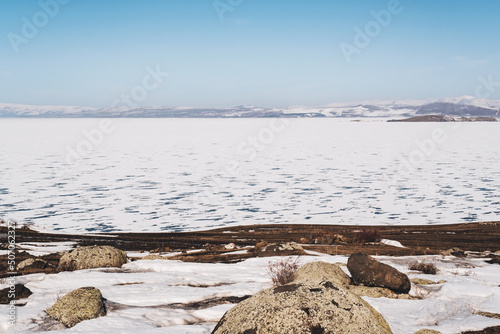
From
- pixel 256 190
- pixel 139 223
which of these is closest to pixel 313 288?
pixel 139 223

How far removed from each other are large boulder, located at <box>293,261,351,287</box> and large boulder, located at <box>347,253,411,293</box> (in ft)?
0.85

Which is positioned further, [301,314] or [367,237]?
[367,237]

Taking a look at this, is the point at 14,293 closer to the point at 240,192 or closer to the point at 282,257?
the point at 282,257

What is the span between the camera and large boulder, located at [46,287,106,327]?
21.9 ft

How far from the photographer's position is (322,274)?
8.29 m

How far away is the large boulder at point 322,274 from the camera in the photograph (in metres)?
8.21

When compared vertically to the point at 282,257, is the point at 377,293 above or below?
above

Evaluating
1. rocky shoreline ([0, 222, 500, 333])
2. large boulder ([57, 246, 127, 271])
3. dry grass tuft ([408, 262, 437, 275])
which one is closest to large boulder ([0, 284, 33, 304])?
rocky shoreline ([0, 222, 500, 333])

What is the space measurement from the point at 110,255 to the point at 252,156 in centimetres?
3721

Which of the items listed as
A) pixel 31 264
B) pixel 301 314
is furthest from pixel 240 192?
pixel 301 314

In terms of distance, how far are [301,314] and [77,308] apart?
4235 millimetres

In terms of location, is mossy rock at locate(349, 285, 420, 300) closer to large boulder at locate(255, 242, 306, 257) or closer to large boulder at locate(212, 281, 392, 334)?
large boulder at locate(255, 242, 306, 257)

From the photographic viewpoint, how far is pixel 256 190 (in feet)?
88.8

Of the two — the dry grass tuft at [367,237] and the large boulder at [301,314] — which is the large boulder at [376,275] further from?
the dry grass tuft at [367,237]
